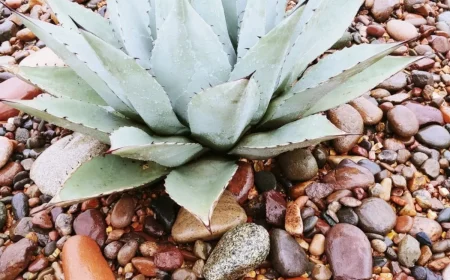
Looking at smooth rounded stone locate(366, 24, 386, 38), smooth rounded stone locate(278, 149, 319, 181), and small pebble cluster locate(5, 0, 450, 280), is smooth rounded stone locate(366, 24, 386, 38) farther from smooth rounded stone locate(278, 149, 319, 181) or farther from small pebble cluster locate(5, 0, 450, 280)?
smooth rounded stone locate(278, 149, 319, 181)

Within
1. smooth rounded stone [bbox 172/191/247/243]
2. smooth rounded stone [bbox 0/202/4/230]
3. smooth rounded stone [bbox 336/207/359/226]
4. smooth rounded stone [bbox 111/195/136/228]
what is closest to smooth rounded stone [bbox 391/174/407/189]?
smooth rounded stone [bbox 336/207/359/226]

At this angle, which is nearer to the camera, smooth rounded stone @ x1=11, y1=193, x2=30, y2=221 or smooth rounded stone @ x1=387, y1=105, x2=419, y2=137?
smooth rounded stone @ x1=11, y1=193, x2=30, y2=221

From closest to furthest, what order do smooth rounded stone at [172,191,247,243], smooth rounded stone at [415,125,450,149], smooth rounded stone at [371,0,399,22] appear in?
1. smooth rounded stone at [172,191,247,243]
2. smooth rounded stone at [415,125,450,149]
3. smooth rounded stone at [371,0,399,22]

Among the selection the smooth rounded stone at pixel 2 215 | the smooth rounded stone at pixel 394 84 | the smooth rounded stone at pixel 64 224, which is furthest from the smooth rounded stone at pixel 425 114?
the smooth rounded stone at pixel 2 215

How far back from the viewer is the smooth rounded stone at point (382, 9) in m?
2.30

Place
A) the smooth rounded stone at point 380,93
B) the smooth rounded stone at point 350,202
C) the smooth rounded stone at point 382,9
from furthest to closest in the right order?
the smooth rounded stone at point 382,9 < the smooth rounded stone at point 380,93 < the smooth rounded stone at point 350,202

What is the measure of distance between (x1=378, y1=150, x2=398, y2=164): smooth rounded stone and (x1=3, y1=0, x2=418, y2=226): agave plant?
13.3 inches

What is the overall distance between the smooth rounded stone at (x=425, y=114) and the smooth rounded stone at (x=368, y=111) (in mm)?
137

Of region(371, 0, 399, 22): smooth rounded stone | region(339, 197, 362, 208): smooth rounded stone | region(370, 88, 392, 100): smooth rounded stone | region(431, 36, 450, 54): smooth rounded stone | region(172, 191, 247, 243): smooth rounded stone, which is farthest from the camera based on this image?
region(371, 0, 399, 22): smooth rounded stone

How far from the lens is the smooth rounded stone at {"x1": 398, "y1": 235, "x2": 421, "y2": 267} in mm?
1504

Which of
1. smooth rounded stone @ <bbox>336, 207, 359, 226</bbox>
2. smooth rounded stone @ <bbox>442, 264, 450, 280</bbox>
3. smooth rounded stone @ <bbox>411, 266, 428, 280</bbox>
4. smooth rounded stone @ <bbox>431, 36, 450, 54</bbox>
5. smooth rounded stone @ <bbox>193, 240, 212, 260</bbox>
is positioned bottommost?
smooth rounded stone @ <bbox>442, 264, 450, 280</bbox>

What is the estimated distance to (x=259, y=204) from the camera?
1.59m

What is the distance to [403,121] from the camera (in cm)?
184

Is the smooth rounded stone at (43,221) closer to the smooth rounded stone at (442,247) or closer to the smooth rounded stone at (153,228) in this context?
the smooth rounded stone at (153,228)
